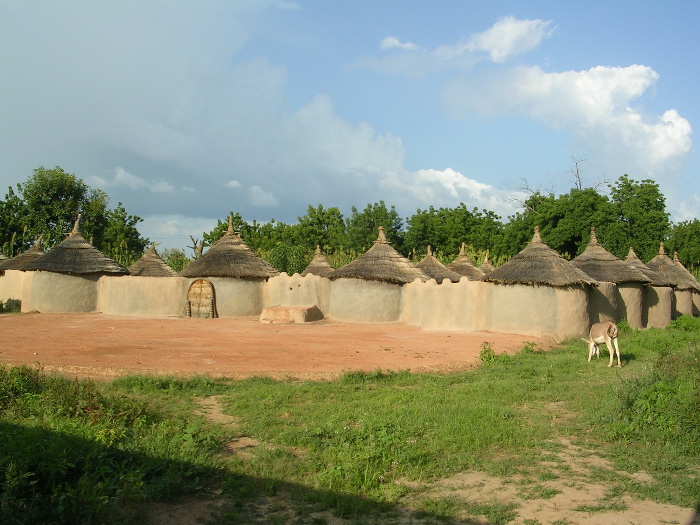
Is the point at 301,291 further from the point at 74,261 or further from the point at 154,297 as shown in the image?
the point at 74,261

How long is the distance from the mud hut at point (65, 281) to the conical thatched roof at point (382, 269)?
345 inches

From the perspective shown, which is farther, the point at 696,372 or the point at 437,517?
the point at 696,372

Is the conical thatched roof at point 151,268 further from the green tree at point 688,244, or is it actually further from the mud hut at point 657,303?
the green tree at point 688,244

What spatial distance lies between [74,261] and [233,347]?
38.6 ft

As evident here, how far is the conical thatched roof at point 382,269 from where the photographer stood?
66.7 feet

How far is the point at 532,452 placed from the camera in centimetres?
614

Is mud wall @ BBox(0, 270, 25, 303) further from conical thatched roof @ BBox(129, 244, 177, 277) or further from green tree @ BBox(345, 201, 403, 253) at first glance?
green tree @ BBox(345, 201, 403, 253)

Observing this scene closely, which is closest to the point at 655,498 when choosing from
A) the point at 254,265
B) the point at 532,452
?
the point at 532,452

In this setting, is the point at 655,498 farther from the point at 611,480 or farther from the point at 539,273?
the point at 539,273

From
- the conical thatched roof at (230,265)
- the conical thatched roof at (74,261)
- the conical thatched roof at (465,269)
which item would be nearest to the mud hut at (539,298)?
the conical thatched roof at (230,265)

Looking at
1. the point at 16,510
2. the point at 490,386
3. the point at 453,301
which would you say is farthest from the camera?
the point at 453,301

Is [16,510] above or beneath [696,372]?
beneath

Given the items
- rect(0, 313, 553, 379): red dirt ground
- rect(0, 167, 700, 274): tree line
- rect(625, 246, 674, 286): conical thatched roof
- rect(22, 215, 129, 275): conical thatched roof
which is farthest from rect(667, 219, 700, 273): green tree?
rect(22, 215, 129, 275): conical thatched roof

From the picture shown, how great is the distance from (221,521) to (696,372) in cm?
592
